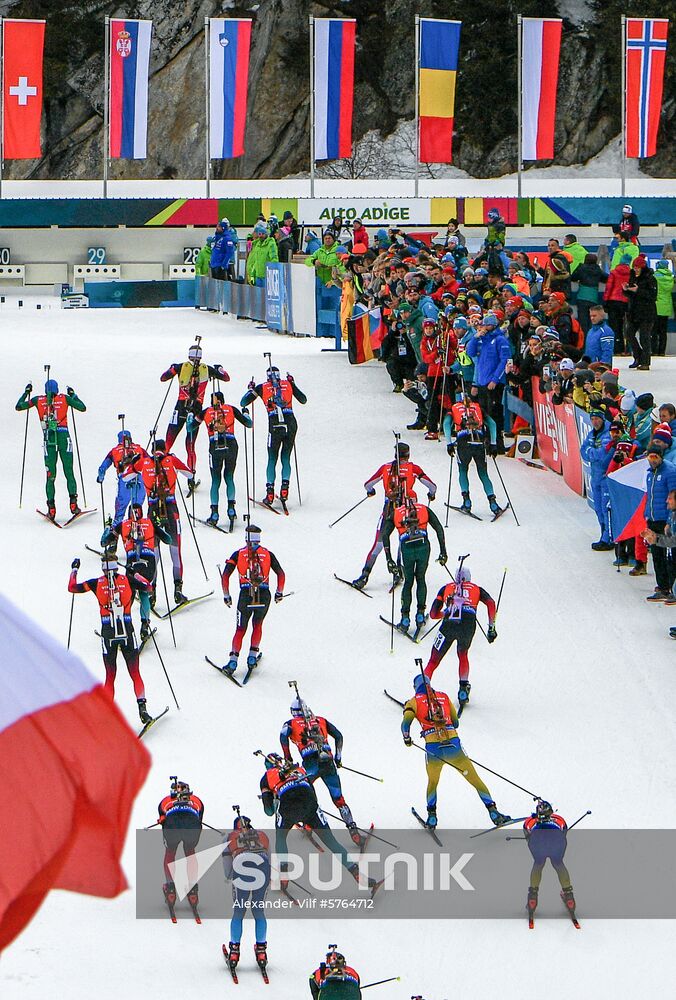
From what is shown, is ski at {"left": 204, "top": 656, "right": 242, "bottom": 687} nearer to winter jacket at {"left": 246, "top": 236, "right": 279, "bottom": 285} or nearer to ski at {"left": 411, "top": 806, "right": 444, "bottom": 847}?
ski at {"left": 411, "top": 806, "right": 444, "bottom": 847}

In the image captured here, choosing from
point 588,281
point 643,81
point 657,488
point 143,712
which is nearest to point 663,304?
point 588,281

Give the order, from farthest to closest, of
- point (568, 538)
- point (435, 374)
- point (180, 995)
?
point (435, 374) → point (568, 538) → point (180, 995)

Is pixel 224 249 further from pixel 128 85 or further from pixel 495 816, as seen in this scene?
pixel 495 816

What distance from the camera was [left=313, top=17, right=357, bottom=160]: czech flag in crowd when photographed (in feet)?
110

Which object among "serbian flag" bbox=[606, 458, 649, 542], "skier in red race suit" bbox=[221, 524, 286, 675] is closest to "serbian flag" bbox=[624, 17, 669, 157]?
"serbian flag" bbox=[606, 458, 649, 542]

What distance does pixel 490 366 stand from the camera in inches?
778

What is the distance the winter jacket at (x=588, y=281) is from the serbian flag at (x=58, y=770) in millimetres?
19607

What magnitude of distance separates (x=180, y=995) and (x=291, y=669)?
16.6 ft

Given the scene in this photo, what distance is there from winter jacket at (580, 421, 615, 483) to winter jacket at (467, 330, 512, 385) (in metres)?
3.04

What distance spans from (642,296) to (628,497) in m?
8.42

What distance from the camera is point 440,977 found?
959 cm

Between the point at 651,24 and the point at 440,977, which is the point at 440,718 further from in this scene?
the point at 651,24

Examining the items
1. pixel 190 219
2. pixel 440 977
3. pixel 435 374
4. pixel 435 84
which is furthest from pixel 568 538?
pixel 190 219

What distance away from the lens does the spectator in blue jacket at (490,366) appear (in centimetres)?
1956
